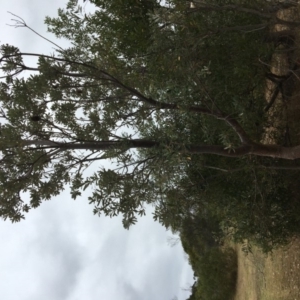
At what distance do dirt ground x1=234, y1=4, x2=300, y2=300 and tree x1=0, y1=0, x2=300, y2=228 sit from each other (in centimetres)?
172

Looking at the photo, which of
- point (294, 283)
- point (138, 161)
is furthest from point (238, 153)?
point (294, 283)

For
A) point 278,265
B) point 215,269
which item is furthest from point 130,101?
point 215,269

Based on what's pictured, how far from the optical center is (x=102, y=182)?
721 cm

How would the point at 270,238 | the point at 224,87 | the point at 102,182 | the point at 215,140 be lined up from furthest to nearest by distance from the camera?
the point at 270,238 < the point at 215,140 < the point at 224,87 < the point at 102,182

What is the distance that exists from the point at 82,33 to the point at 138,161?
4.12 m

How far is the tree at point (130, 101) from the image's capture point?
23.5ft

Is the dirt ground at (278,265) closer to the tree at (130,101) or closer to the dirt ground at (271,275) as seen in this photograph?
the dirt ground at (271,275)

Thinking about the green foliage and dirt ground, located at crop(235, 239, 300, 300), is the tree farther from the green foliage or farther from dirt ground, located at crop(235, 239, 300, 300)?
the green foliage

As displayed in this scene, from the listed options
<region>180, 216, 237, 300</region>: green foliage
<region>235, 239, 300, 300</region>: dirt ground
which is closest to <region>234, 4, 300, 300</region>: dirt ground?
<region>235, 239, 300, 300</region>: dirt ground

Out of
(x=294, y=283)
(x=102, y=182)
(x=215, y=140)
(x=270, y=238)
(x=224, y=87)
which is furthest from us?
(x=294, y=283)

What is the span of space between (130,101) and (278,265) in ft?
32.1

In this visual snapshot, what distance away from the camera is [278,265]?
47.4 feet

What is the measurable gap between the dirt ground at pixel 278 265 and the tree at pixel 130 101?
5.64 feet

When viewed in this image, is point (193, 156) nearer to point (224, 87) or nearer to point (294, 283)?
point (224, 87)
